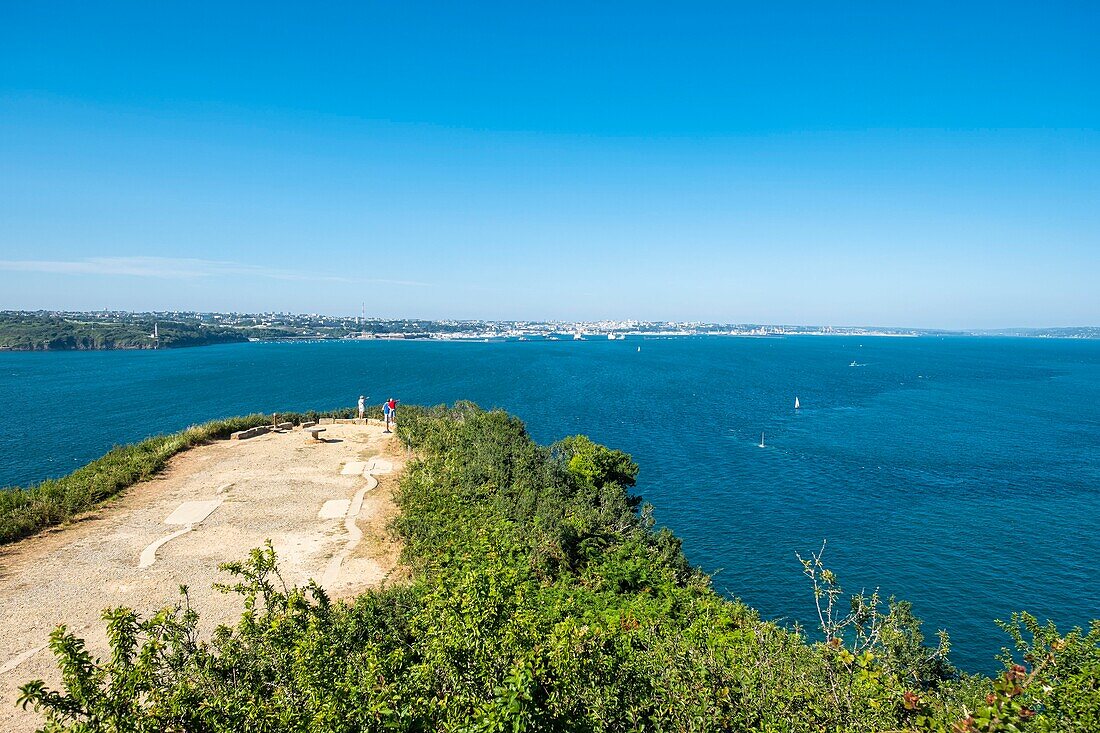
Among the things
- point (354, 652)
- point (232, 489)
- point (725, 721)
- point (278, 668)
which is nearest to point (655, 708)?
point (725, 721)

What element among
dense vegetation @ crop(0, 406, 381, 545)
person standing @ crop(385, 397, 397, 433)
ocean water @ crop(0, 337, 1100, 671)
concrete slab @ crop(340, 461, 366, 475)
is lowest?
ocean water @ crop(0, 337, 1100, 671)

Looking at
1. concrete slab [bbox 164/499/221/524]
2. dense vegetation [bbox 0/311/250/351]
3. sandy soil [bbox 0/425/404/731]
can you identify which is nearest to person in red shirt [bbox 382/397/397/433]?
sandy soil [bbox 0/425/404/731]

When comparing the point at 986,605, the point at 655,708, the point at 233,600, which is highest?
the point at 655,708

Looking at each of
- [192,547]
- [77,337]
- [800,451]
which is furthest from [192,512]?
[77,337]

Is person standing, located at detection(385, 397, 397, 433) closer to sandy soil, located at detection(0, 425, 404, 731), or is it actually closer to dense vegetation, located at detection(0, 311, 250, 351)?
sandy soil, located at detection(0, 425, 404, 731)

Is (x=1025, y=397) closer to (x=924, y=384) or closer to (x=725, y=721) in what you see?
(x=924, y=384)

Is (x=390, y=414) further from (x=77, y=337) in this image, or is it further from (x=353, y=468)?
(x=77, y=337)

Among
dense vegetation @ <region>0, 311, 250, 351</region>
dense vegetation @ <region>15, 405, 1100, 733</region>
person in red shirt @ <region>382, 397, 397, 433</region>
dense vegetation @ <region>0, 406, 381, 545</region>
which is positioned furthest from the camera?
dense vegetation @ <region>0, 311, 250, 351</region>
